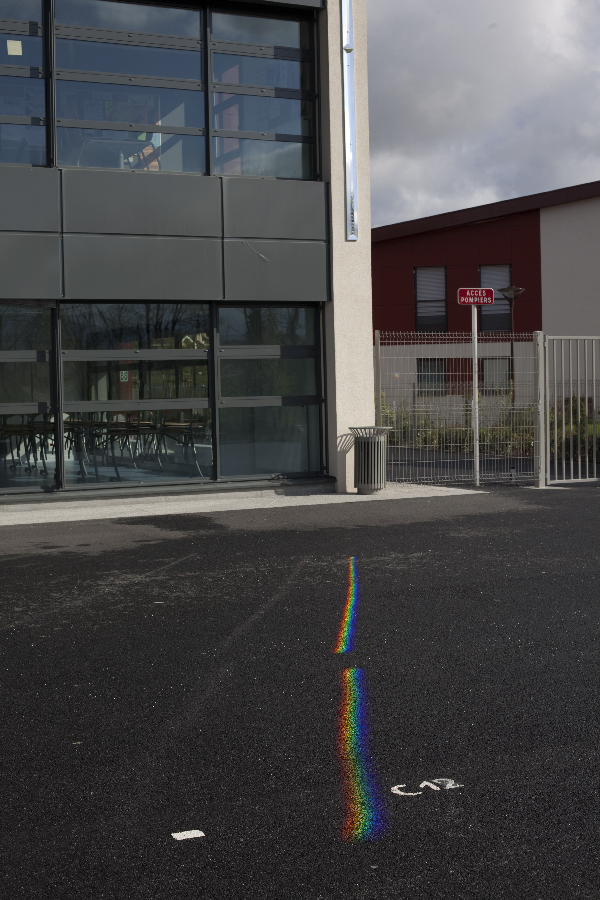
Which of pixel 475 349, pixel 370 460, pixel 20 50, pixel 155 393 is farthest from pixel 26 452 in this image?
pixel 475 349

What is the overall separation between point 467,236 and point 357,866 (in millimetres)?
33101

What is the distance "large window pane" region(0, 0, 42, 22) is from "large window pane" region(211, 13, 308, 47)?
2.63 metres

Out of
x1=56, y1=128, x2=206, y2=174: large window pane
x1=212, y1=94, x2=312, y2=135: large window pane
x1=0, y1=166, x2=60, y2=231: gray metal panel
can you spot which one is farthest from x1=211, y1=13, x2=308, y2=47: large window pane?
x1=0, y1=166, x2=60, y2=231: gray metal panel

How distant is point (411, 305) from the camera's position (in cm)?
3525

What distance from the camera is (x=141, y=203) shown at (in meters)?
14.2

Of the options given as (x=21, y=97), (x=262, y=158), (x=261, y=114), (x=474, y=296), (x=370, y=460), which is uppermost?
(x=261, y=114)

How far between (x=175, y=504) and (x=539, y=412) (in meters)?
6.35

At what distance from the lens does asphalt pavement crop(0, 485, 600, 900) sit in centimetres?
321

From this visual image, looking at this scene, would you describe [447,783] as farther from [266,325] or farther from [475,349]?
[475,349]

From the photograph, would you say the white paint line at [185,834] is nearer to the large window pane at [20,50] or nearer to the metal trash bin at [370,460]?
the metal trash bin at [370,460]

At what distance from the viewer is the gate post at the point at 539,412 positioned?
16.1 meters

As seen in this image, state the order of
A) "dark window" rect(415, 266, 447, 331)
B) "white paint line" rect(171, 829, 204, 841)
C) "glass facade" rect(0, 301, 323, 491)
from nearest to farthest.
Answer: "white paint line" rect(171, 829, 204, 841) → "glass facade" rect(0, 301, 323, 491) → "dark window" rect(415, 266, 447, 331)

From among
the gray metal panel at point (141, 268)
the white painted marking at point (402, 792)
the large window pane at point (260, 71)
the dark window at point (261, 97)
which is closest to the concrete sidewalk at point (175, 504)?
the gray metal panel at point (141, 268)

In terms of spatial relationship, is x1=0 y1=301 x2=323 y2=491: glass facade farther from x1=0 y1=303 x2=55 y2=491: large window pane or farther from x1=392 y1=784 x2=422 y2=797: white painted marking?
Answer: x1=392 y1=784 x2=422 y2=797: white painted marking
